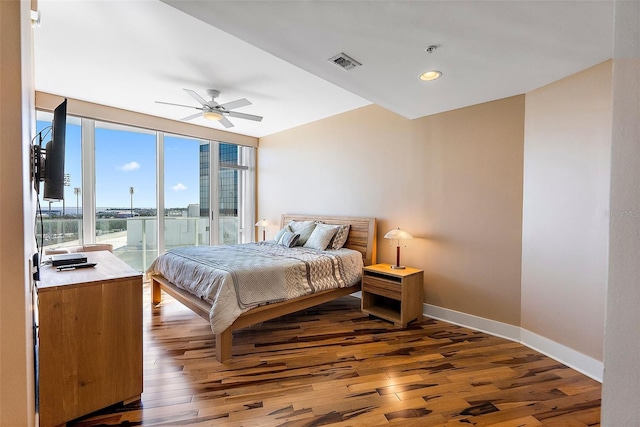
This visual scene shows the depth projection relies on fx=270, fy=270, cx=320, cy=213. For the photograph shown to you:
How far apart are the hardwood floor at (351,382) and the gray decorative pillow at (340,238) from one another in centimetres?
121

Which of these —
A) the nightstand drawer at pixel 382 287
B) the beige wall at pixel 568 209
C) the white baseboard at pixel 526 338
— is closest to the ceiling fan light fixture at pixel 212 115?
the nightstand drawer at pixel 382 287

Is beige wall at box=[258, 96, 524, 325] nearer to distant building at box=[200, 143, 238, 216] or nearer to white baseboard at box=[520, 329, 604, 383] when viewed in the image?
white baseboard at box=[520, 329, 604, 383]

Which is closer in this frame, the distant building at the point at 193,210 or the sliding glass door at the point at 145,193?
the sliding glass door at the point at 145,193

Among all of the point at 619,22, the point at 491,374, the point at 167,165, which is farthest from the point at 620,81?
the point at 167,165

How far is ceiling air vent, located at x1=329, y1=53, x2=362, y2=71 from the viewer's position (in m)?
2.05

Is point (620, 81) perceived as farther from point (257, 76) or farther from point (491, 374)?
point (257, 76)

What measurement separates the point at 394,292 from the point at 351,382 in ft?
4.07

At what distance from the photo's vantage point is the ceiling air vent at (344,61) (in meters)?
2.05

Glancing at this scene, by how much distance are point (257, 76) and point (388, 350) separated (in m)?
3.16

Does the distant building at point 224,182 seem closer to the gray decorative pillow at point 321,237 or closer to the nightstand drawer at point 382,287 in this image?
the gray decorative pillow at point 321,237

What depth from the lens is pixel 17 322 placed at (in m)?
0.92

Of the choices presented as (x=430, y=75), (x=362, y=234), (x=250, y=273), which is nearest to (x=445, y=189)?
(x=362, y=234)

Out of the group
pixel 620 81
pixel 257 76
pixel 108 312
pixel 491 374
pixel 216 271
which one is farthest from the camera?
pixel 257 76

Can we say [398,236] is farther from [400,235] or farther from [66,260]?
[66,260]
